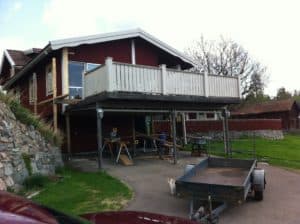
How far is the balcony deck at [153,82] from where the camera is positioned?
43.5 feet

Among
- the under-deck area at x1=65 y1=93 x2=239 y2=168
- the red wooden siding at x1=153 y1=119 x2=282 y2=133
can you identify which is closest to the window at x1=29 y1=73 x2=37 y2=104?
the under-deck area at x1=65 y1=93 x2=239 y2=168

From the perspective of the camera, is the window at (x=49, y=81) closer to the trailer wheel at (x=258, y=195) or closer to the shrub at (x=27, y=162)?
the shrub at (x=27, y=162)

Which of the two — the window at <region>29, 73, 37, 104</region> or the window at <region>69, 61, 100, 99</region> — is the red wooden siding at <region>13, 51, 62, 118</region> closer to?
the window at <region>29, 73, 37, 104</region>

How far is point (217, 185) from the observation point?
291 inches

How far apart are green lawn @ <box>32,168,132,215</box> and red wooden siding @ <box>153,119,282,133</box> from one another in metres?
12.7

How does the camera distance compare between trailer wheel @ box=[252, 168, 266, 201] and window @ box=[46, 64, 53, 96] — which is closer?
trailer wheel @ box=[252, 168, 266, 201]

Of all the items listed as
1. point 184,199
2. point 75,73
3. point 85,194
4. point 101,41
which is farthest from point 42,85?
point 184,199

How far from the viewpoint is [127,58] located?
1956 cm

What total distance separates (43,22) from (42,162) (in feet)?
21.4

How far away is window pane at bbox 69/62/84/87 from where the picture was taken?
1756 cm

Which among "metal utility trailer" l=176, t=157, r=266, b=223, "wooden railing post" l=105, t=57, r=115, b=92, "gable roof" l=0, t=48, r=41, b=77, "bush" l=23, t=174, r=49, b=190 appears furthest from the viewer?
"gable roof" l=0, t=48, r=41, b=77

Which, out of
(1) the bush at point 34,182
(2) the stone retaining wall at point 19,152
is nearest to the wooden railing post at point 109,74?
(2) the stone retaining wall at point 19,152

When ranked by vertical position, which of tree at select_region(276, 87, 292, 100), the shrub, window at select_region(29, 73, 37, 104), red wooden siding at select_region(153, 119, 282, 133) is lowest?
the shrub

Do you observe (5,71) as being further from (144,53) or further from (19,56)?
(144,53)
